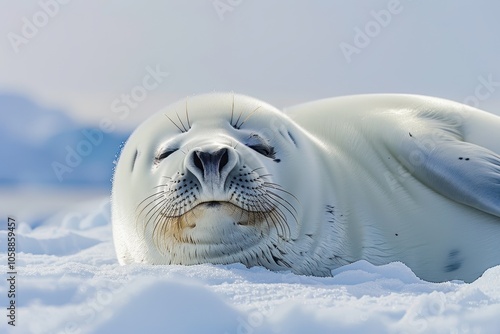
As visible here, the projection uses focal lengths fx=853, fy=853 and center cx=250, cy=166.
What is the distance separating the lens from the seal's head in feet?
14.7

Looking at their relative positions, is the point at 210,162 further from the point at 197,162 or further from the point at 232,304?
the point at 232,304

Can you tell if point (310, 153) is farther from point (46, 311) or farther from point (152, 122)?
point (46, 311)

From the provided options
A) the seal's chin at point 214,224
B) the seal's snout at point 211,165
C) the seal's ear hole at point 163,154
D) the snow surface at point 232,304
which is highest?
the seal's ear hole at point 163,154

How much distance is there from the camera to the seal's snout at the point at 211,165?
4.39 m

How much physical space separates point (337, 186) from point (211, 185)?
4.41 ft

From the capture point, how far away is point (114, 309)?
3230 millimetres

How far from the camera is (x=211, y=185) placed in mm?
4402

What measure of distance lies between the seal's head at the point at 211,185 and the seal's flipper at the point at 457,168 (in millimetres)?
806

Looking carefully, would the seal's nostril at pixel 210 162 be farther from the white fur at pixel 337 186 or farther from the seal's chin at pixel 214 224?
the seal's chin at pixel 214 224

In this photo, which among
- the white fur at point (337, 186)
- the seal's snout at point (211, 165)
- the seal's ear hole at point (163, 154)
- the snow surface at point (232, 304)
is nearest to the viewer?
the snow surface at point (232, 304)

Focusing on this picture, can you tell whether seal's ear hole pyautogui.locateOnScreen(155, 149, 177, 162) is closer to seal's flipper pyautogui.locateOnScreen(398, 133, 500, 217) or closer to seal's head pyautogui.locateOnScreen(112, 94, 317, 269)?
seal's head pyautogui.locateOnScreen(112, 94, 317, 269)

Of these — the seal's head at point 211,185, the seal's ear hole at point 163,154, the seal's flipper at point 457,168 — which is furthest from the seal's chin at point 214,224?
the seal's flipper at point 457,168

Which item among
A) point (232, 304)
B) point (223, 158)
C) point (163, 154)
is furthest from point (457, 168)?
point (232, 304)

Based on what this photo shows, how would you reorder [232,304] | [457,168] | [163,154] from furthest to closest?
1. [457,168]
2. [163,154]
3. [232,304]
